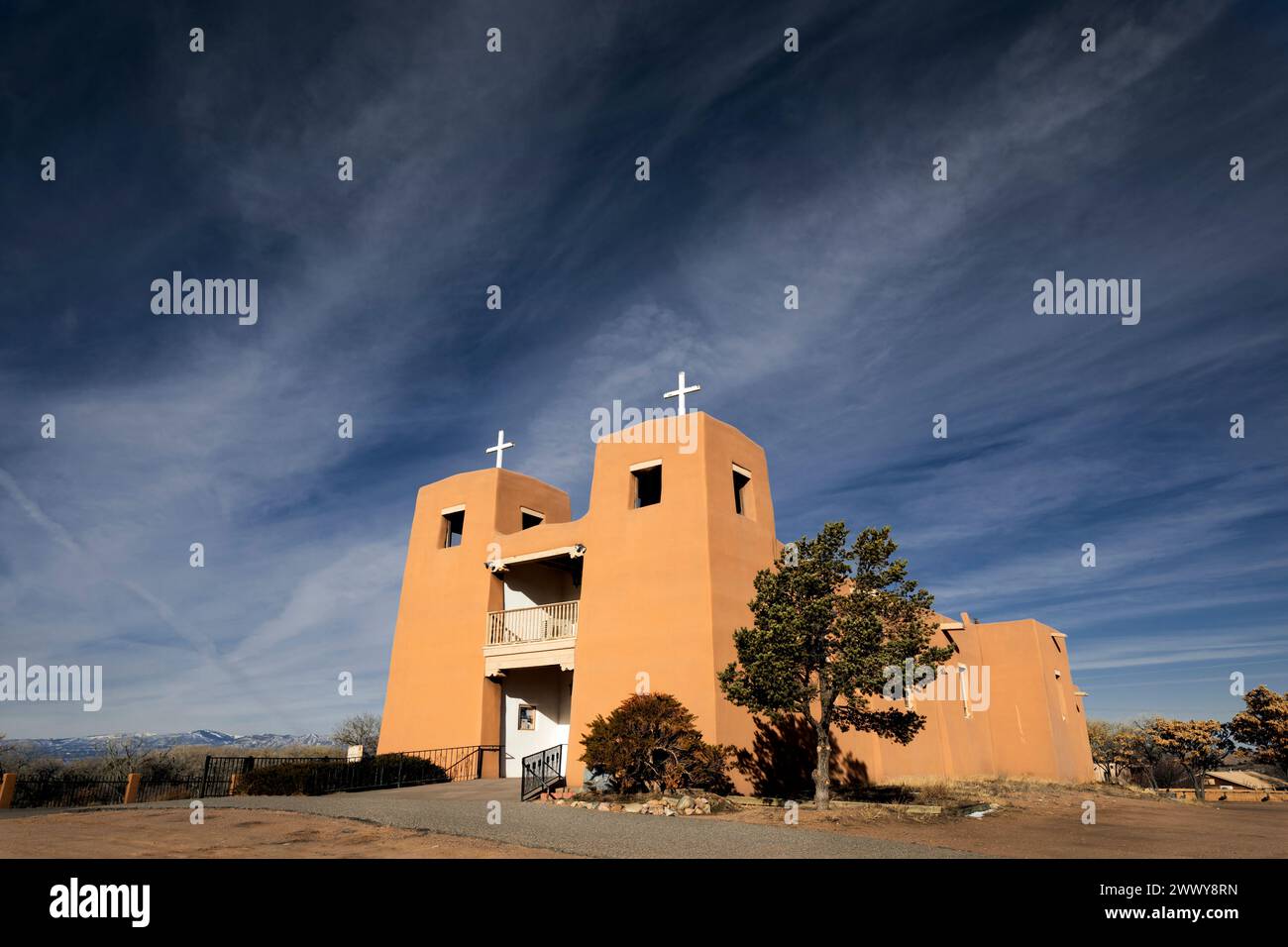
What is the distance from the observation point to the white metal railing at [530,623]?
73.2 ft

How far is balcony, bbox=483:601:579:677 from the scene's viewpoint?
2130 cm

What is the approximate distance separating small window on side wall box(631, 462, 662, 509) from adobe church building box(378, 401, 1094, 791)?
0.05m

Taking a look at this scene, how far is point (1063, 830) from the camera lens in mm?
12914

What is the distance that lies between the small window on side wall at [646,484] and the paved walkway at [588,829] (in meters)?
8.87

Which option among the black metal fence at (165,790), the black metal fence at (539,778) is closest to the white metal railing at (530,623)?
the black metal fence at (539,778)

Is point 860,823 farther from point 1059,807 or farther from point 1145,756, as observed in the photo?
point 1145,756

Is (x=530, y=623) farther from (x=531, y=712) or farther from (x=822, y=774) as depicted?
(x=822, y=774)

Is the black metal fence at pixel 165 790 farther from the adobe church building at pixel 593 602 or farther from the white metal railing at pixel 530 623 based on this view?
the white metal railing at pixel 530 623

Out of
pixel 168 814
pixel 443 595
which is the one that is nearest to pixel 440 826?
pixel 168 814

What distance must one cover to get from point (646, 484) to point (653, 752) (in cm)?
858


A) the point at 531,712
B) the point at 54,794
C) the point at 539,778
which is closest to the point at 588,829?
the point at 539,778

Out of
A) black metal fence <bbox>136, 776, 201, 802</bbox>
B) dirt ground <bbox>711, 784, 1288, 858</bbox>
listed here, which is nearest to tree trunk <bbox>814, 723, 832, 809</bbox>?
dirt ground <bbox>711, 784, 1288, 858</bbox>

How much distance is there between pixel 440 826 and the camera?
10883 mm
